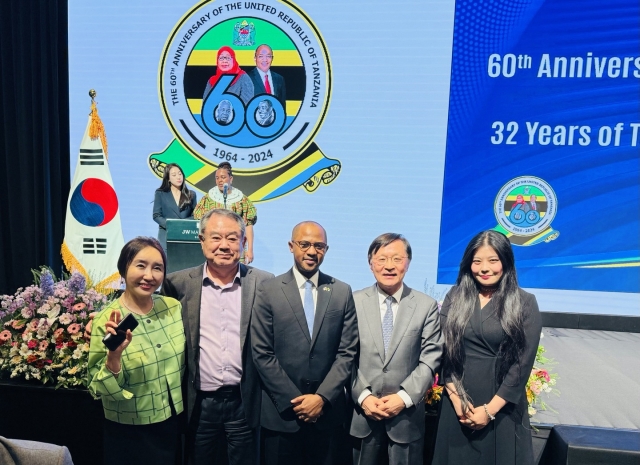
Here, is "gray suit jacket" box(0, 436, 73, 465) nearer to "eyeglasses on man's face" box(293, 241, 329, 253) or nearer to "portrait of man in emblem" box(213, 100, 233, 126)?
"eyeglasses on man's face" box(293, 241, 329, 253)

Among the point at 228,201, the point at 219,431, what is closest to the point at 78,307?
the point at 219,431

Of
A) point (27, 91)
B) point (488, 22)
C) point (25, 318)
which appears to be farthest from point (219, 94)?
point (25, 318)

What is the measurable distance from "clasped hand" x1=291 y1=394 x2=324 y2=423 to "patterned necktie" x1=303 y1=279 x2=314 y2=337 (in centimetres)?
24

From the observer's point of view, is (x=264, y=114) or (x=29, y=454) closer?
(x=29, y=454)

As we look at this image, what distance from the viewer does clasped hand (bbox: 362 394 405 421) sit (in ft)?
5.71

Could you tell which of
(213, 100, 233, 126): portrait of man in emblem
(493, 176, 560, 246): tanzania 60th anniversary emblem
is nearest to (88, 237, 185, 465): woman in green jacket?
(213, 100, 233, 126): portrait of man in emblem

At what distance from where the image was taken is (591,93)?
4176 millimetres

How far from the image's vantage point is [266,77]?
4.42m

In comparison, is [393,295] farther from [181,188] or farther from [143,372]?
[181,188]

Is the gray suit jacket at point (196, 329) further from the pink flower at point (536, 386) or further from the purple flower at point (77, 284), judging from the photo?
the pink flower at point (536, 386)

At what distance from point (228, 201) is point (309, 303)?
261cm

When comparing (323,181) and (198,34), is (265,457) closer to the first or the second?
(323,181)

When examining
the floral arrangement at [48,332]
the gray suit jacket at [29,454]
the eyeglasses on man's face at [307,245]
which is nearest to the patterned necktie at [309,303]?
the eyeglasses on man's face at [307,245]

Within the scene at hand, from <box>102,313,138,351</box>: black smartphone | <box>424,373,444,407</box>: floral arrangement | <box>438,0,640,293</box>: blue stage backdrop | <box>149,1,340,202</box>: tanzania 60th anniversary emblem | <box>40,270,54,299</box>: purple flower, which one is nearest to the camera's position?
<box>102,313,138,351</box>: black smartphone
